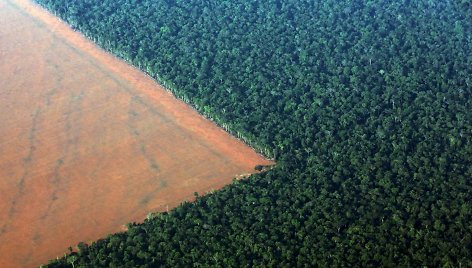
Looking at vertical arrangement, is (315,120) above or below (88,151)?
above

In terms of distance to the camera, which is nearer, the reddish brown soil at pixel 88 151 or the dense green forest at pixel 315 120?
the dense green forest at pixel 315 120

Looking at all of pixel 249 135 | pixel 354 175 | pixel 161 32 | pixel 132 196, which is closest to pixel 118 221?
pixel 132 196

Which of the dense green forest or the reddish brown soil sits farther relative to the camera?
the reddish brown soil

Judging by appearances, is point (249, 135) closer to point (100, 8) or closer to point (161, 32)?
point (161, 32)

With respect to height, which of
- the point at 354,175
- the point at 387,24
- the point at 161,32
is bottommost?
the point at 354,175
